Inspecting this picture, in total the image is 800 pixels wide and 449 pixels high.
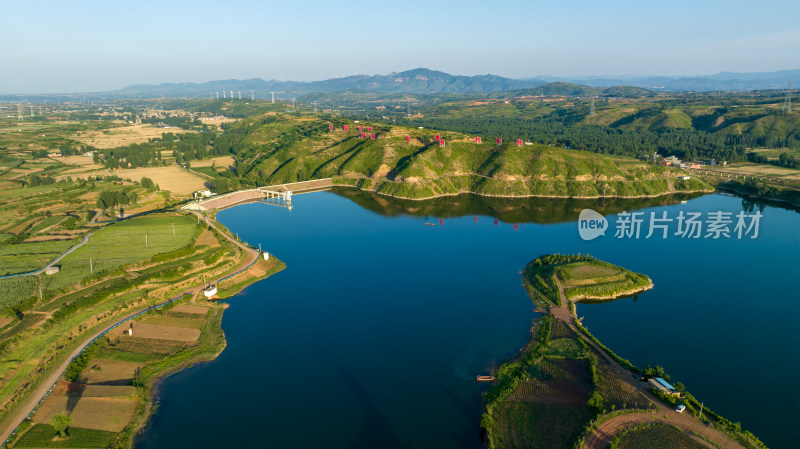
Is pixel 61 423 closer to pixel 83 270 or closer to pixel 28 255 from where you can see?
pixel 83 270

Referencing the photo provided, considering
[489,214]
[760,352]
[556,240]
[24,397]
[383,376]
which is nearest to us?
[24,397]

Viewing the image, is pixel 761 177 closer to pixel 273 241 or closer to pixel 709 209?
pixel 709 209

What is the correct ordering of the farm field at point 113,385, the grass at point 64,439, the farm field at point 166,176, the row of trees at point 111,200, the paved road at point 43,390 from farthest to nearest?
the farm field at point 166,176 → the row of trees at point 111,200 → the paved road at point 43,390 → the farm field at point 113,385 → the grass at point 64,439

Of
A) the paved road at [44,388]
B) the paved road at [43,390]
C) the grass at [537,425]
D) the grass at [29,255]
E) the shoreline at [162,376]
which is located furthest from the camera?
the grass at [29,255]

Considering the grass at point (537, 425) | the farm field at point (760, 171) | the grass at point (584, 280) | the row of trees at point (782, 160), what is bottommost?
the grass at point (537, 425)

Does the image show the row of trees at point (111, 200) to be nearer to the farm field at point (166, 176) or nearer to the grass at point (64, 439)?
the farm field at point (166, 176)

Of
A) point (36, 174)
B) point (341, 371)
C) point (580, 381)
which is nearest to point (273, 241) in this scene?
point (341, 371)

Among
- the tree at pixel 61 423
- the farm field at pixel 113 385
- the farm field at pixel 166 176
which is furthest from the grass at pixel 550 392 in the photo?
the farm field at pixel 166 176

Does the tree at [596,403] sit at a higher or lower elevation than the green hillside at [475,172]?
lower
